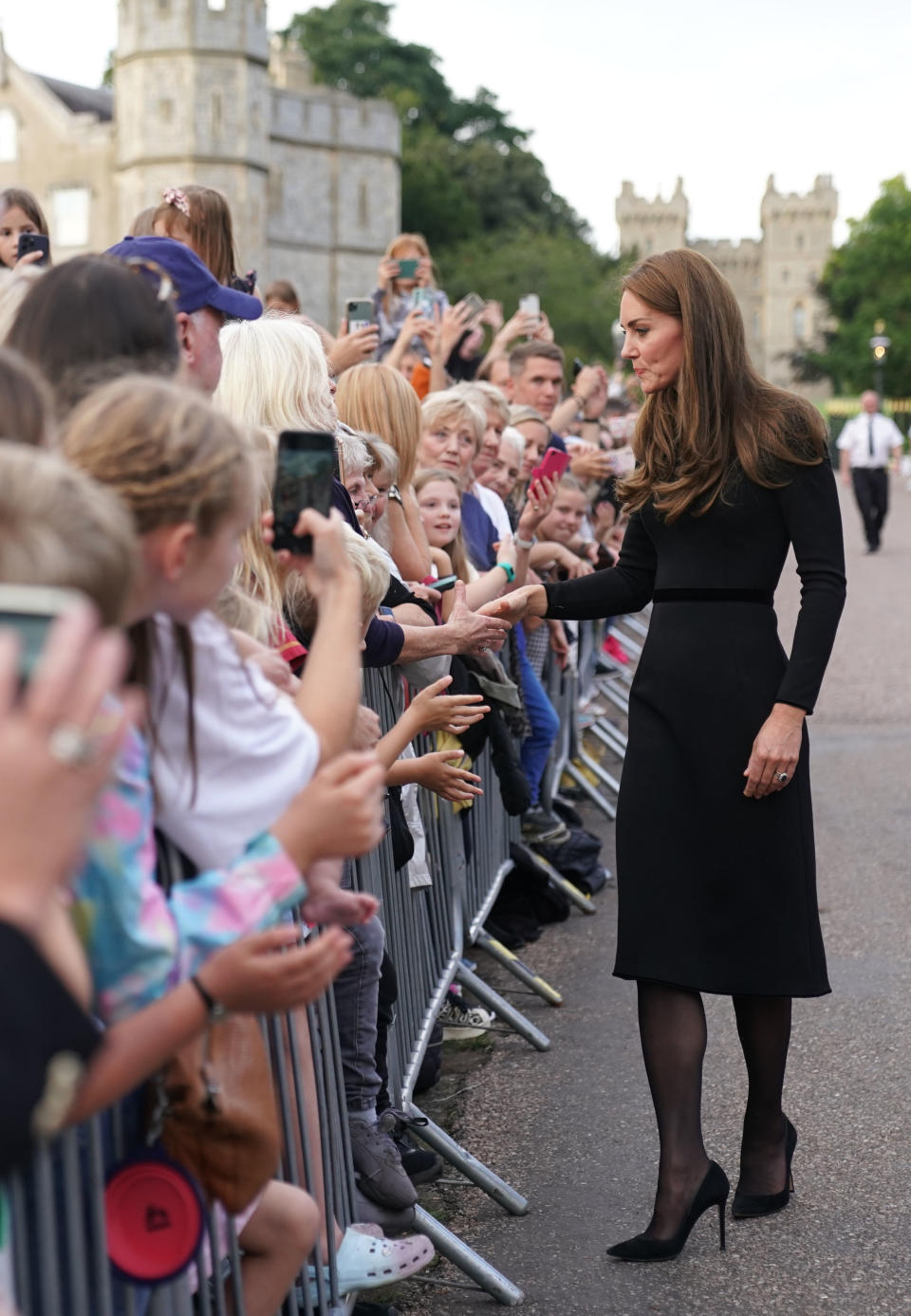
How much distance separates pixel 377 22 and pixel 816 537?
87.8 meters

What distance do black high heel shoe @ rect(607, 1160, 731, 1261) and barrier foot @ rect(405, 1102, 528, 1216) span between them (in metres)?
0.30

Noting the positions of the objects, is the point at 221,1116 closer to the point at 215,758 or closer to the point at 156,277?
the point at 215,758

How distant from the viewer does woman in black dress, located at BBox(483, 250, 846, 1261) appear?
4.20m

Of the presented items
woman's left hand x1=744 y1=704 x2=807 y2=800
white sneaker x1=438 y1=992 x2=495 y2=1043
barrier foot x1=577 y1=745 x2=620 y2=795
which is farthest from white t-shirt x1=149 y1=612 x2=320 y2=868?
barrier foot x1=577 y1=745 x2=620 y2=795

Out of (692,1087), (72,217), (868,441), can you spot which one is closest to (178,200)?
(692,1087)

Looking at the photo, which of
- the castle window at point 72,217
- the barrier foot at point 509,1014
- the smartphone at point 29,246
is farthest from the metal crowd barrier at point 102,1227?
the castle window at point 72,217

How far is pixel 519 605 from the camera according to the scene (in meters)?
4.68

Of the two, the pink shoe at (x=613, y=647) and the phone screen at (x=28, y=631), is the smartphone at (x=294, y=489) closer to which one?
the phone screen at (x=28, y=631)

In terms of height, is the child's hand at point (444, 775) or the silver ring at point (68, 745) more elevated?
the silver ring at point (68, 745)

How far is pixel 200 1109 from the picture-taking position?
84.7 inches

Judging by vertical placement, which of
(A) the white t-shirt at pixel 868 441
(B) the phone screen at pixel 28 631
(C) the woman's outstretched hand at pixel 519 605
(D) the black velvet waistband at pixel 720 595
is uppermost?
(B) the phone screen at pixel 28 631

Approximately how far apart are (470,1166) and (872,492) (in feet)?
69.6

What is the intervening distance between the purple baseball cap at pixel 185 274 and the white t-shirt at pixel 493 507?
11.9ft

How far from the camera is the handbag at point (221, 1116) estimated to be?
7.06 feet
